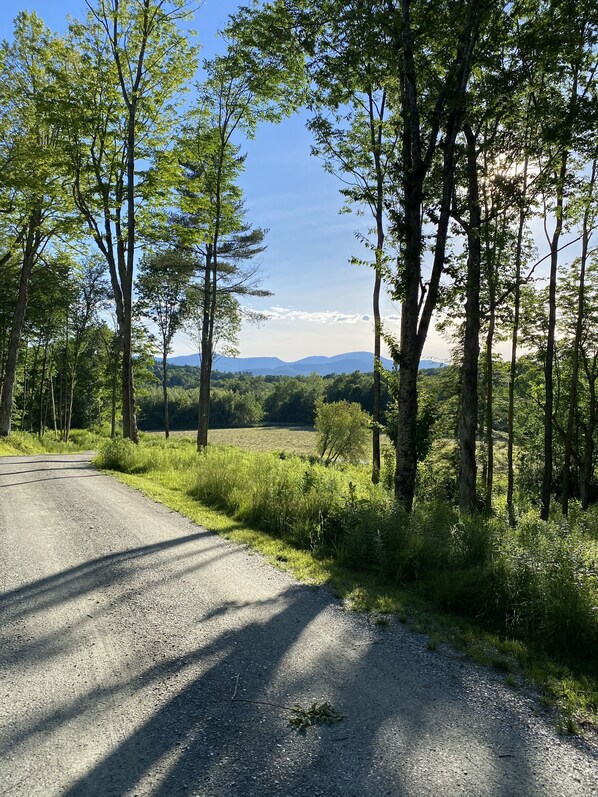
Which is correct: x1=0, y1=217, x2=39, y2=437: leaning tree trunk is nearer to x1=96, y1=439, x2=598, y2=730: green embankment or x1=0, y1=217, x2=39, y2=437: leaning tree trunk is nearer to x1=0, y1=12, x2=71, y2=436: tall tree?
x1=0, y1=12, x2=71, y2=436: tall tree

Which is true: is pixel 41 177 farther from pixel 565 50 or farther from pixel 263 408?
pixel 263 408

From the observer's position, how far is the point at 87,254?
22031 millimetres

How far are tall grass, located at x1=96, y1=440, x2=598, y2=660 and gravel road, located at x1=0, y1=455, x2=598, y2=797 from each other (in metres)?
0.95

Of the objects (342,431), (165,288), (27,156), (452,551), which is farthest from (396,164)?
(342,431)

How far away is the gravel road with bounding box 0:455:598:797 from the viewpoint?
243 cm

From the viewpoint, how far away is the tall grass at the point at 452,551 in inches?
165

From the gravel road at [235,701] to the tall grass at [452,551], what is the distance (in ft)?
3.11

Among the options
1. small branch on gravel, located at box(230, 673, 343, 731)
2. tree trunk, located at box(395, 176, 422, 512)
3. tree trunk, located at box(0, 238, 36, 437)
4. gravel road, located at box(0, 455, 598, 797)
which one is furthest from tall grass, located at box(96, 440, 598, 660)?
tree trunk, located at box(0, 238, 36, 437)

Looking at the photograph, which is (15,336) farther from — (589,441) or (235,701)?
(589,441)

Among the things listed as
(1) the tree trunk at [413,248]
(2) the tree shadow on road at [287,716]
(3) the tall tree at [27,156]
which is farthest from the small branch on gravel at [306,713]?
(3) the tall tree at [27,156]

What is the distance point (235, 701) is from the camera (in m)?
3.06

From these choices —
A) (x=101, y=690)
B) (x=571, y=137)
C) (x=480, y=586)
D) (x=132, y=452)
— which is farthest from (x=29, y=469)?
(x=571, y=137)

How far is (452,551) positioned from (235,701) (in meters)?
3.19

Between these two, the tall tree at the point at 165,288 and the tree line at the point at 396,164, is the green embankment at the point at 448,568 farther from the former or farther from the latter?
the tall tree at the point at 165,288
